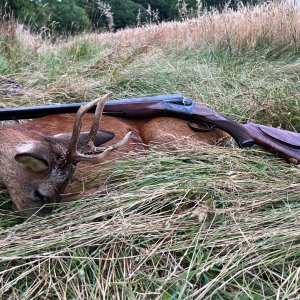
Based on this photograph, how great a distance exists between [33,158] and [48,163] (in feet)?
0.39

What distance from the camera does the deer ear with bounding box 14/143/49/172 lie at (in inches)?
127

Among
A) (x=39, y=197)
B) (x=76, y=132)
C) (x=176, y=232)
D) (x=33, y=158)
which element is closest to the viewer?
(x=176, y=232)

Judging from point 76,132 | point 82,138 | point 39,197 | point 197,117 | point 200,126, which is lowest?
point 39,197

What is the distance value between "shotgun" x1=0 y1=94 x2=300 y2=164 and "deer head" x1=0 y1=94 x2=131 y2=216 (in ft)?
1.63

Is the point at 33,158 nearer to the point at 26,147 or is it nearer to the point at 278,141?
the point at 26,147

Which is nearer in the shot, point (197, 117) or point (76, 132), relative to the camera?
point (76, 132)

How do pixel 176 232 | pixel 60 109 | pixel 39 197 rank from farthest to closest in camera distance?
pixel 60 109 → pixel 39 197 → pixel 176 232

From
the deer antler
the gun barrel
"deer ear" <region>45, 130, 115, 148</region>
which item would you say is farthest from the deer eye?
the gun barrel

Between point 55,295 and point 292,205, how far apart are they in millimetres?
1438

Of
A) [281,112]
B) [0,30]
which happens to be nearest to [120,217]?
[281,112]

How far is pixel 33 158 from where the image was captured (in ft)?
10.7

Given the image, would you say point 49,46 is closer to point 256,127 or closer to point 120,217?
point 256,127

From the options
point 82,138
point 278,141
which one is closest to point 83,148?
point 82,138

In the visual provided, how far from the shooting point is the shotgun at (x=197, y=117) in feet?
13.0
